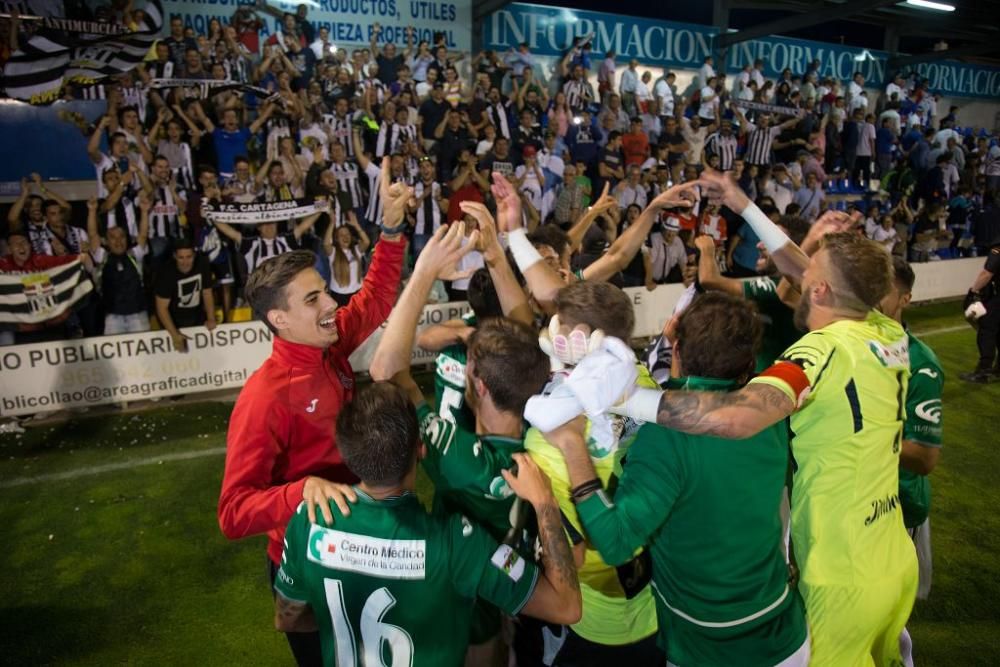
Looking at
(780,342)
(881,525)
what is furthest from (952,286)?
(881,525)

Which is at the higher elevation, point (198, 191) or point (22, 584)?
point (198, 191)

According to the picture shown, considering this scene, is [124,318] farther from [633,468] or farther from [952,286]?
[952,286]

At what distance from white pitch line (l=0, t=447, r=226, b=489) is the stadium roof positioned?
549 inches

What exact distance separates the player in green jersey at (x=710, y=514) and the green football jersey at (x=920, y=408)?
3.70ft

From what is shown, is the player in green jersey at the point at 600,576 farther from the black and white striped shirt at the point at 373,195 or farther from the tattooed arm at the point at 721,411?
the black and white striped shirt at the point at 373,195

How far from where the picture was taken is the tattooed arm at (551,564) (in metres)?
1.98

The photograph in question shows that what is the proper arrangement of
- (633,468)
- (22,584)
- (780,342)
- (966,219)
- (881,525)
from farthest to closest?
(966,219)
(22,584)
(780,342)
(881,525)
(633,468)

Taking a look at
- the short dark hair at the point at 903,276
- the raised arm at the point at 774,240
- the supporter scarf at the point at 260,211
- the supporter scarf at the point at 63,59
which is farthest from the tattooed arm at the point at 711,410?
the supporter scarf at the point at 63,59

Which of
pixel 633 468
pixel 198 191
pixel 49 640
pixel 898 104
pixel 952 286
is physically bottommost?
pixel 49 640

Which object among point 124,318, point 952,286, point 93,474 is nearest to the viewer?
point 93,474

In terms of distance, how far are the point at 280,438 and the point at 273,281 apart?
0.65 meters

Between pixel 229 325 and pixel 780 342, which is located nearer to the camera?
pixel 780 342

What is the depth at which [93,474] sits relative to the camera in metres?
5.92

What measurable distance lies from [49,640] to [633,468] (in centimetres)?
390
